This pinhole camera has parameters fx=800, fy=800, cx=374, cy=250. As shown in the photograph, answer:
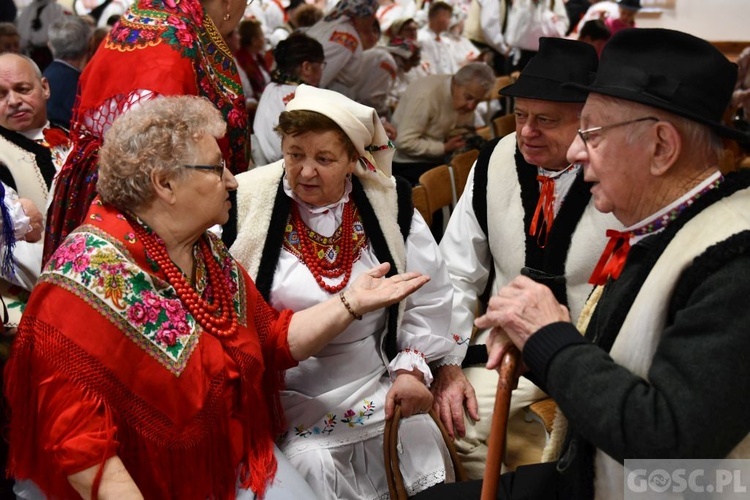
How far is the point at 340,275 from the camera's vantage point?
231cm

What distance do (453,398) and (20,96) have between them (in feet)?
7.45

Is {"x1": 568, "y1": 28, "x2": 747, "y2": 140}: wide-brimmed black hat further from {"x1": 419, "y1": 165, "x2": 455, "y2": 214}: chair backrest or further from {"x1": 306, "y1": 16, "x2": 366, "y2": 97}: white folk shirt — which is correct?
{"x1": 306, "y1": 16, "x2": 366, "y2": 97}: white folk shirt

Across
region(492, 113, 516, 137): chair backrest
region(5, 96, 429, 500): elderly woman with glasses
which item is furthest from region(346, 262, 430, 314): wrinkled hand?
region(492, 113, 516, 137): chair backrest

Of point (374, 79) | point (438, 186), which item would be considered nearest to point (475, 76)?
point (374, 79)

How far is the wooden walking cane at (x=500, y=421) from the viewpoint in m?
1.57

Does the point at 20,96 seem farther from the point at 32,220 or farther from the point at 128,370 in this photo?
the point at 128,370

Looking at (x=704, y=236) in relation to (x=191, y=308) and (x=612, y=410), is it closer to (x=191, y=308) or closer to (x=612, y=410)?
(x=612, y=410)

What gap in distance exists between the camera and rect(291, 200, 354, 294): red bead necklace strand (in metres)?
2.29

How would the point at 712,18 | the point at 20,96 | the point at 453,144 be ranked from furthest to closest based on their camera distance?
the point at 712,18 < the point at 453,144 < the point at 20,96

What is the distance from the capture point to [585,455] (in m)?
1.56

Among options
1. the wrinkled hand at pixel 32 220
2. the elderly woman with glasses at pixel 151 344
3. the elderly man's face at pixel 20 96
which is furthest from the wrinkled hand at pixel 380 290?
the elderly man's face at pixel 20 96

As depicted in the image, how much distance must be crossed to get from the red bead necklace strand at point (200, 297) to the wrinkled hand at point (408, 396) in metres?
0.52

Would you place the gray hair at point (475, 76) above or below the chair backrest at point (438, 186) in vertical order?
above

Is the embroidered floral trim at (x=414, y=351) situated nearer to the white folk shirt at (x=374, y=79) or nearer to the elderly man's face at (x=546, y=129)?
the elderly man's face at (x=546, y=129)
